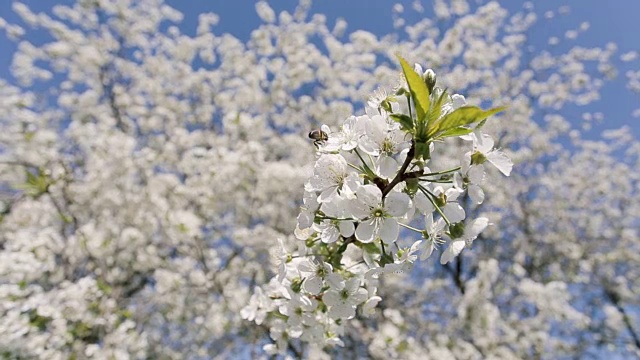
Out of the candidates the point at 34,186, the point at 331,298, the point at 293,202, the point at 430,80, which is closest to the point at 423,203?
the point at 430,80

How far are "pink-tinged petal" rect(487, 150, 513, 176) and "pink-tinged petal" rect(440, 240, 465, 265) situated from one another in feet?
0.73

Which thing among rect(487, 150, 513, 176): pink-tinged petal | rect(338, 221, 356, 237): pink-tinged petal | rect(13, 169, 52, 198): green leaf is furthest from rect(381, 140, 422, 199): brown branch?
rect(13, 169, 52, 198): green leaf

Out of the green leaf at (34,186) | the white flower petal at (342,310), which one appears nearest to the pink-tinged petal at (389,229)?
the white flower petal at (342,310)

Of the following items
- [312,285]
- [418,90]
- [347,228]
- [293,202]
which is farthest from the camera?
[293,202]

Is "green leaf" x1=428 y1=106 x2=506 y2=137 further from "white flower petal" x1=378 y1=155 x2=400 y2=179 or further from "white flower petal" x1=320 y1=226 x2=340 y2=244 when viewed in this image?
"white flower petal" x1=320 y1=226 x2=340 y2=244

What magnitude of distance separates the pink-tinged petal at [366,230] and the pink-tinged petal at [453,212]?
21 cm

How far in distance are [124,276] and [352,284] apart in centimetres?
770

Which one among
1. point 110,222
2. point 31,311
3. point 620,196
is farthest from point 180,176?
point 620,196

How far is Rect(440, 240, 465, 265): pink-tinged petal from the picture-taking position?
3.76 feet

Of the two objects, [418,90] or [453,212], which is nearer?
[418,90]

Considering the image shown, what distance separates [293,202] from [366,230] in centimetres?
679

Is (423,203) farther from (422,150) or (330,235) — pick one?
(330,235)

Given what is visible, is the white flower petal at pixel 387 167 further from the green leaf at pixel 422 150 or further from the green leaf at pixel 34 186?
the green leaf at pixel 34 186

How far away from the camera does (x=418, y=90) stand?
3.37ft
